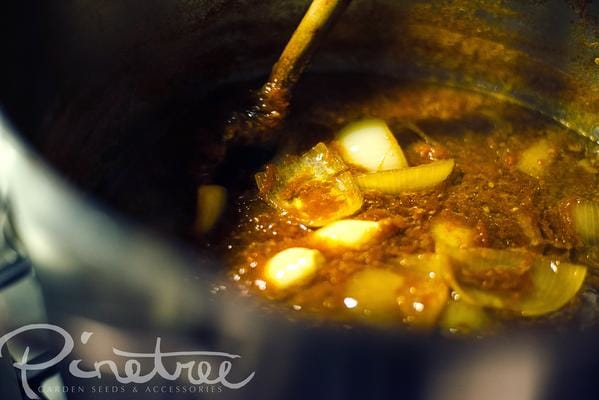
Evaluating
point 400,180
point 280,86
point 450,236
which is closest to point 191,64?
point 280,86

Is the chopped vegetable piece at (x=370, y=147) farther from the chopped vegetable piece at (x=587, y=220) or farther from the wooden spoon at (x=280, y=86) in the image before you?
the chopped vegetable piece at (x=587, y=220)

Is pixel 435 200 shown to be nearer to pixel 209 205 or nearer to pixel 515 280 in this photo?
pixel 515 280

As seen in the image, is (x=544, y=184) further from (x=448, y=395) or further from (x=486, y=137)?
(x=448, y=395)

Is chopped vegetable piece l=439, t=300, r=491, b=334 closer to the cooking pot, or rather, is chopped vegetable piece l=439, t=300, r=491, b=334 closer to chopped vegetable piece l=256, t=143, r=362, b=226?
the cooking pot

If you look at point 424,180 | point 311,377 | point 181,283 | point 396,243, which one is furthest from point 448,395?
point 424,180

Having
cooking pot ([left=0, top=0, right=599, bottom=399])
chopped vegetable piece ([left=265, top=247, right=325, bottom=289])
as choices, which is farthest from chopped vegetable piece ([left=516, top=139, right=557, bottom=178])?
chopped vegetable piece ([left=265, top=247, right=325, bottom=289])
